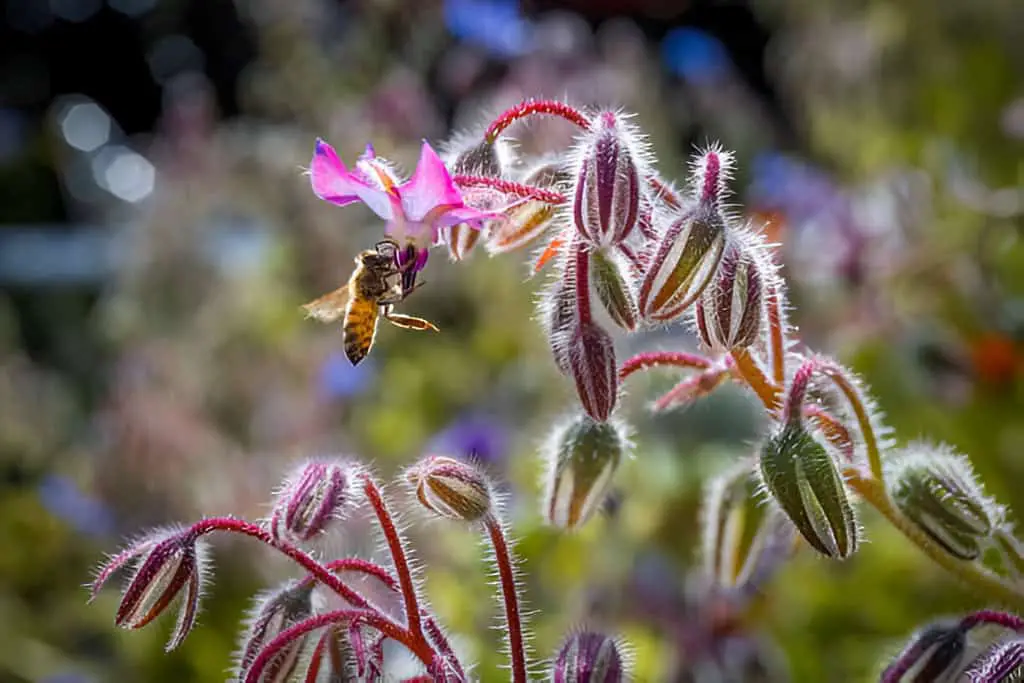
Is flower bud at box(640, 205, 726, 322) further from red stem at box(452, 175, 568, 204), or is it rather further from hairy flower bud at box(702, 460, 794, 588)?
hairy flower bud at box(702, 460, 794, 588)

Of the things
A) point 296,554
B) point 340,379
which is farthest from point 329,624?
point 340,379

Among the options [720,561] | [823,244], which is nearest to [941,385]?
[823,244]

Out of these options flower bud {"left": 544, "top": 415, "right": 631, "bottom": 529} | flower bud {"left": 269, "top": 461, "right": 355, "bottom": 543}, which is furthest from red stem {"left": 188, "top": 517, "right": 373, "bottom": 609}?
flower bud {"left": 544, "top": 415, "right": 631, "bottom": 529}

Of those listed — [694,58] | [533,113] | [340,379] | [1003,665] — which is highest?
[694,58]

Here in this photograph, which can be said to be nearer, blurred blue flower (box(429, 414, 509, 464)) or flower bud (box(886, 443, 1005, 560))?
flower bud (box(886, 443, 1005, 560))

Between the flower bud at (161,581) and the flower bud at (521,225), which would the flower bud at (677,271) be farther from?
the flower bud at (161,581)

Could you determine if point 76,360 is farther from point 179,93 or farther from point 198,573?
point 198,573

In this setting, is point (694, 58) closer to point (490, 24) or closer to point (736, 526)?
point (490, 24)
